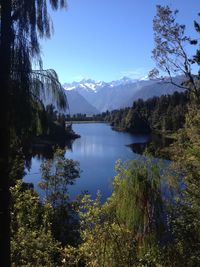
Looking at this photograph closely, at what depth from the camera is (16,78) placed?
22.6ft

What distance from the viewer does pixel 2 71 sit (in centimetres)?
671

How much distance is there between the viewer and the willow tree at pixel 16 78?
21.3 feet

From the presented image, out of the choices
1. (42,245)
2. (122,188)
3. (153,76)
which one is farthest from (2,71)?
(153,76)

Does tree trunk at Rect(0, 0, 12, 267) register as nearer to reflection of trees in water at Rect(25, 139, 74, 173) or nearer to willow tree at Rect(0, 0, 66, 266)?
willow tree at Rect(0, 0, 66, 266)

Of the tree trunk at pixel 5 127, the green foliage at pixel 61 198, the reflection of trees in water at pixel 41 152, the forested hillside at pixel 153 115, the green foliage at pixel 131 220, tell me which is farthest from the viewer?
the forested hillside at pixel 153 115

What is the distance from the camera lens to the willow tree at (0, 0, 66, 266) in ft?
21.3

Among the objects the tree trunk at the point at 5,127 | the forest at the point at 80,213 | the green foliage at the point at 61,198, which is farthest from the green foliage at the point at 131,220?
the green foliage at the point at 61,198

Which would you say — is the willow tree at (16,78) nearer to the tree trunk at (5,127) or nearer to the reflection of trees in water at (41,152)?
the tree trunk at (5,127)

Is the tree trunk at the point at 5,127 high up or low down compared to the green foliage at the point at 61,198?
up

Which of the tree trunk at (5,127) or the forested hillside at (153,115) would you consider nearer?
the tree trunk at (5,127)

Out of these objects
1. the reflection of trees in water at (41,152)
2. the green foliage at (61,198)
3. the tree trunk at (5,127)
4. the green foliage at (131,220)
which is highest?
the tree trunk at (5,127)

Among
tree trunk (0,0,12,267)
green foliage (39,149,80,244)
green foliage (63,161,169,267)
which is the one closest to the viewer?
tree trunk (0,0,12,267)

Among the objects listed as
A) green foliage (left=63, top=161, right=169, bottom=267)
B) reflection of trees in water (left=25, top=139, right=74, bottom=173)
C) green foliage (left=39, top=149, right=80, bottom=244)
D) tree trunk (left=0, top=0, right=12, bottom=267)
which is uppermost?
tree trunk (left=0, top=0, right=12, bottom=267)

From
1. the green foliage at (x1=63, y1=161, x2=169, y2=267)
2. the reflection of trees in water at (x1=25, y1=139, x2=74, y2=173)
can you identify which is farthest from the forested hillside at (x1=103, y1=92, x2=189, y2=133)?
the green foliage at (x1=63, y1=161, x2=169, y2=267)
